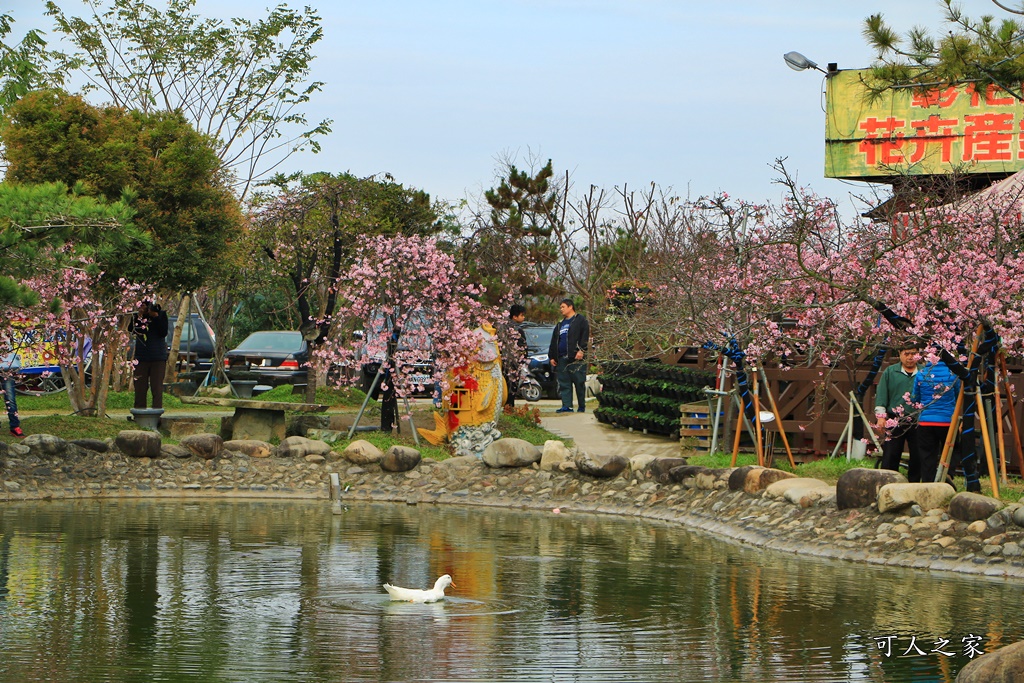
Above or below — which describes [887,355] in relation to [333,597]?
above

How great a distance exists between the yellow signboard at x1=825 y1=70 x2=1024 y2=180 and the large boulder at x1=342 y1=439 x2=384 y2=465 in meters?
11.3

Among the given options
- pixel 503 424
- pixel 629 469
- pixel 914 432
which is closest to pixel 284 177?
pixel 503 424

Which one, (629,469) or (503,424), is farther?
(503,424)

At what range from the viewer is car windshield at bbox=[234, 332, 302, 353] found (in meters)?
30.4

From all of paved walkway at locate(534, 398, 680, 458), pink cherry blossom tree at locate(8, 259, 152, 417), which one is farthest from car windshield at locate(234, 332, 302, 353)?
paved walkway at locate(534, 398, 680, 458)

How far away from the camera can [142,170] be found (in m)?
18.9

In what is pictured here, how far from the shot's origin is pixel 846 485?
1251cm

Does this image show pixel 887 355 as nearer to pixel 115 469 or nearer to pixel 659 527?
pixel 659 527

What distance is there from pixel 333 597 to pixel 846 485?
499 cm

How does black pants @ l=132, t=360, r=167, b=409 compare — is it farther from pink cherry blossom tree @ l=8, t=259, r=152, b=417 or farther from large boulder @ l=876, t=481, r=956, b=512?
large boulder @ l=876, t=481, r=956, b=512

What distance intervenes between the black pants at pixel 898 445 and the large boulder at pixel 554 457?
4.04 meters

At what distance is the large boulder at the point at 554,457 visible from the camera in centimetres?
1628

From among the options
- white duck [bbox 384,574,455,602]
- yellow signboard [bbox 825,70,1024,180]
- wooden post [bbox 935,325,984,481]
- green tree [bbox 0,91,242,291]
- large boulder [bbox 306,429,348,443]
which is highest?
yellow signboard [bbox 825,70,1024,180]

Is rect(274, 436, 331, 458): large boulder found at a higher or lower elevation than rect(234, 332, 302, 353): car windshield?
lower
